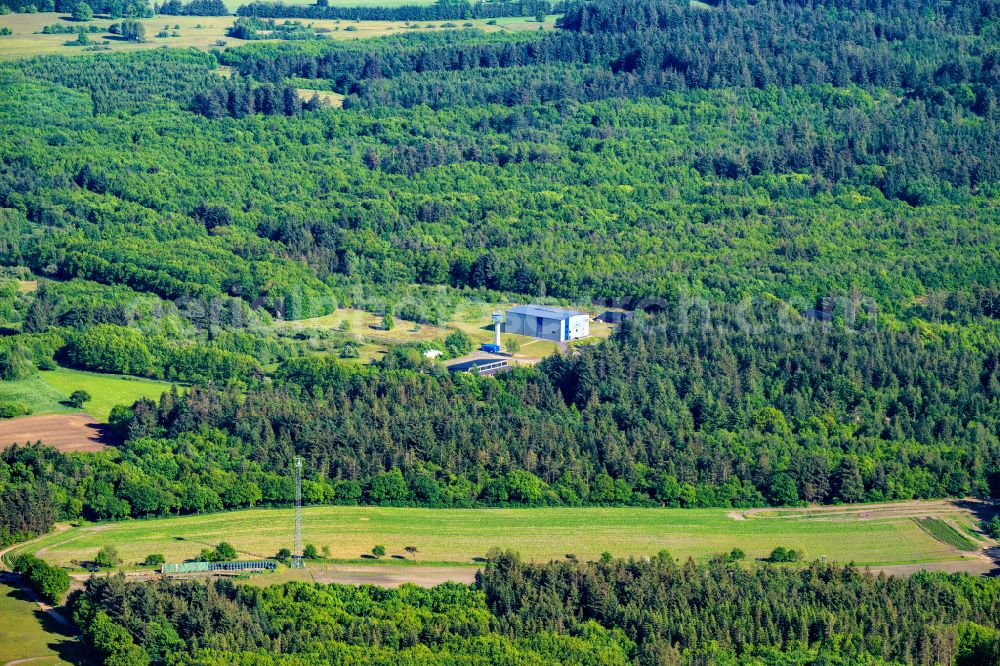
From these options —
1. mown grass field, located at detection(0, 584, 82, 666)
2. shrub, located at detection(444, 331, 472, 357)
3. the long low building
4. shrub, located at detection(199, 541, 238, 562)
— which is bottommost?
mown grass field, located at detection(0, 584, 82, 666)

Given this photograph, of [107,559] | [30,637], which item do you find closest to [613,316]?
[107,559]

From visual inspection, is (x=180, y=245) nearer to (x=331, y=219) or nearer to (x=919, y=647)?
(x=331, y=219)

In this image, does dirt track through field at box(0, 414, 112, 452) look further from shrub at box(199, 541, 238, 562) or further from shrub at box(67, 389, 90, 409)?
shrub at box(199, 541, 238, 562)

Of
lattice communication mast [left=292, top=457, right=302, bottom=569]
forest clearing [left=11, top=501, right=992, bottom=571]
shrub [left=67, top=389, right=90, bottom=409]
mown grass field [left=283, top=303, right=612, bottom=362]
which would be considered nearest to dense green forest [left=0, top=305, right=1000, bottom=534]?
lattice communication mast [left=292, top=457, right=302, bottom=569]

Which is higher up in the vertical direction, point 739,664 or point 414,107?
point 414,107

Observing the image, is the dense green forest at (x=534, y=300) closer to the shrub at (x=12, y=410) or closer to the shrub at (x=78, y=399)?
the shrub at (x=78, y=399)

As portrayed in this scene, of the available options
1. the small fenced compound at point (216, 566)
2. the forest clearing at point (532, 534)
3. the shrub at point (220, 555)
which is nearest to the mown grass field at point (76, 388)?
the forest clearing at point (532, 534)

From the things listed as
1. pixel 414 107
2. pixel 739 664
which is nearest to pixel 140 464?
pixel 739 664
